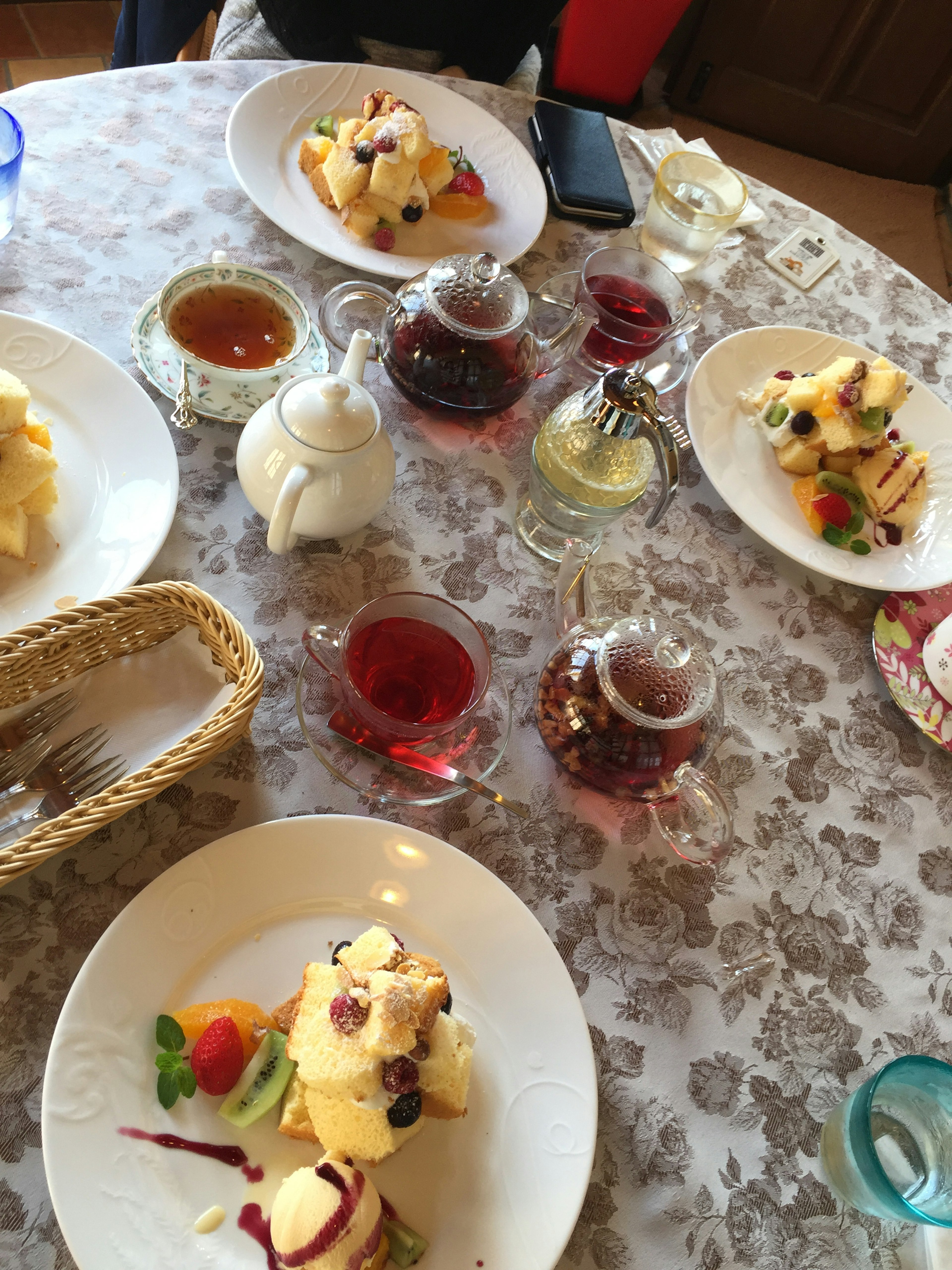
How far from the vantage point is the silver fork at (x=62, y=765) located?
75cm

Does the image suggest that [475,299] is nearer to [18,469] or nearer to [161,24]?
[18,469]

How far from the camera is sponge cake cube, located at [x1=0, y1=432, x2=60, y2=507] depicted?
→ 2.89 ft

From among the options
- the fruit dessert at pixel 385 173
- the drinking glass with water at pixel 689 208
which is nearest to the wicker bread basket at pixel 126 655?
the fruit dessert at pixel 385 173

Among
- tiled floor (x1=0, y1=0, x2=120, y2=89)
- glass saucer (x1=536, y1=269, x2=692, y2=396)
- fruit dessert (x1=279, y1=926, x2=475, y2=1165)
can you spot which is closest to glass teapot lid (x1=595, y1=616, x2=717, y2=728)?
fruit dessert (x1=279, y1=926, x2=475, y2=1165)

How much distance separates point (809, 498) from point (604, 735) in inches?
21.7

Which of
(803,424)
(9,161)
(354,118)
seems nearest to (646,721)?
(803,424)

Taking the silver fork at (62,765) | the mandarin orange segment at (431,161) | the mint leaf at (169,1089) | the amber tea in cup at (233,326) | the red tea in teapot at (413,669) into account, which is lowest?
the mint leaf at (169,1089)

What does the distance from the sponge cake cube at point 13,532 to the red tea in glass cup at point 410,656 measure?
1.04 ft

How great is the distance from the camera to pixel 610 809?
0.93 metres

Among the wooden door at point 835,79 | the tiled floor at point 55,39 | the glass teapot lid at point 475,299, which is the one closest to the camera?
the glass teapot lid at point 475,299

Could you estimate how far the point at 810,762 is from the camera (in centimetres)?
102

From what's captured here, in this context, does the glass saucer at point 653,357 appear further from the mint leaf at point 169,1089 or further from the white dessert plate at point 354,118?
the mint leaf at point 169,1089

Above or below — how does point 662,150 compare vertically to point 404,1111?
above

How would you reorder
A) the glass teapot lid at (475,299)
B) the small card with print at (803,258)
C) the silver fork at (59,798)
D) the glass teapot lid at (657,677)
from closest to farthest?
the silver fork at (59,798), the glass teapot lid at (657,677), the glass teapot lid at (475,299), the small card with print at (803,258)
